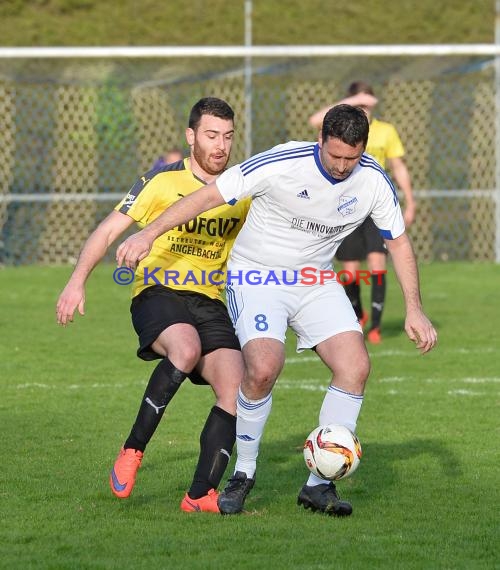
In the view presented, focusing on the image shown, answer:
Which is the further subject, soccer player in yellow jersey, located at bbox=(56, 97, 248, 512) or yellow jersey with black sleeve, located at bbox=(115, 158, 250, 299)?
yellow jersey with black sleeve, located at bbox=(115, 158, 250, 299)

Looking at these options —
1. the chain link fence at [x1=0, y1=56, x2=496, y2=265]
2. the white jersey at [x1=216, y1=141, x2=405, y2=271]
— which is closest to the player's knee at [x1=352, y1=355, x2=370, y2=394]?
the white jersey at [x1=216, y1=141, x2=405, y2=271]

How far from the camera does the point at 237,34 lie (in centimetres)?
2798

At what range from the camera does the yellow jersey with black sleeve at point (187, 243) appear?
6570mm

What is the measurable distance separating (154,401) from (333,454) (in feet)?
3.09

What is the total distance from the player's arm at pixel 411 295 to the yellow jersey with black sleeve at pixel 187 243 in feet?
2.82

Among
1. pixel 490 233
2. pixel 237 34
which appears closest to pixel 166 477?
pixel 490 233

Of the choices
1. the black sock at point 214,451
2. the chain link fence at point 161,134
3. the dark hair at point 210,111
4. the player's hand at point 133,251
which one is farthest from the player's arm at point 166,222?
the chain link fence at point 161,134

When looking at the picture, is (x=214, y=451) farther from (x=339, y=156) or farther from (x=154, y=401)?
(x=339, y=156)

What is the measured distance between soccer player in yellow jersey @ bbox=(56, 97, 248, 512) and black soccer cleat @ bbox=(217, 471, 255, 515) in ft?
0.20

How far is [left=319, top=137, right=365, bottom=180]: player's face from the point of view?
5840mm

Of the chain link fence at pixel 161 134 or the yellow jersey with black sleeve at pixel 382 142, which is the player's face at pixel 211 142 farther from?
the chain link fence at pixel 161 134

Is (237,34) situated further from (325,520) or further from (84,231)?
(325,520)

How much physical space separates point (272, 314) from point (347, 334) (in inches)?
14.7

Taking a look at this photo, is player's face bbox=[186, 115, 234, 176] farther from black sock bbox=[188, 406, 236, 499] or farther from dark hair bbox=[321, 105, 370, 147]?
black sock bbox=[188, 406, 236, 499]
